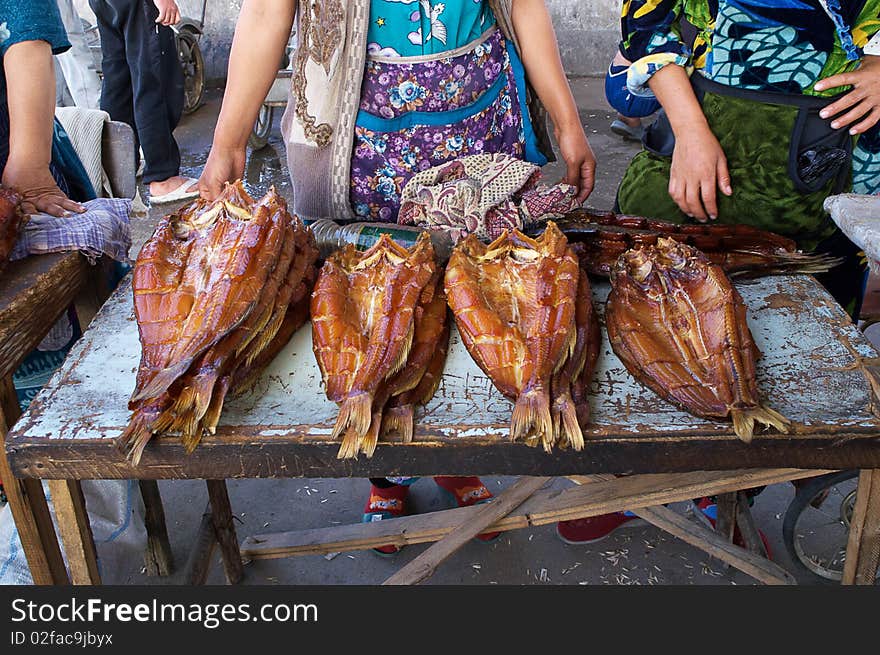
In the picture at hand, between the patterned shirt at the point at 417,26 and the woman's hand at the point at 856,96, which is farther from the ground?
the patterned shirt at the point at 417,26

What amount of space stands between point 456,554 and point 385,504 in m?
0.35

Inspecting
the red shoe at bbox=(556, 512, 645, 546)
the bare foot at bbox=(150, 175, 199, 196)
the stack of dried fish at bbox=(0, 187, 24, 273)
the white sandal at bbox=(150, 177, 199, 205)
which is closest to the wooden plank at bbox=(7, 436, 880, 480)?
the stack of dried fish at bbox=(0, 187, 24, 273)

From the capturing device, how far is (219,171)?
Result: 2320 millimetres

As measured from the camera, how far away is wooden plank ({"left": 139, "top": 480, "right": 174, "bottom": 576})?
271 centimetres

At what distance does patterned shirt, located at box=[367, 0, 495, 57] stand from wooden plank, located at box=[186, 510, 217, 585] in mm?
1750

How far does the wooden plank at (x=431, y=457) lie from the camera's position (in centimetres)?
157

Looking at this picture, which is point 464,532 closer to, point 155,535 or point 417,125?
point 155,535

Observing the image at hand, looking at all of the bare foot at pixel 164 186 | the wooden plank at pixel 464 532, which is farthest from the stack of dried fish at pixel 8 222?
the bare foot at pixel 164 186

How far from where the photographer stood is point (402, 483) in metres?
3.11

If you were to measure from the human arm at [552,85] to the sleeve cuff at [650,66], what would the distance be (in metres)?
0.27

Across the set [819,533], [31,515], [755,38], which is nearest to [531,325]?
[755,38]

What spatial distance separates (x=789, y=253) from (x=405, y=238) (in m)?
1.10

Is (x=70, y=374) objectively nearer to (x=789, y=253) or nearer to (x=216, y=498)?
(x=216, y=498)

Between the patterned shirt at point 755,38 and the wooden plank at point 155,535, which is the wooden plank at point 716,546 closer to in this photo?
the patterned shirt at point 755,38
